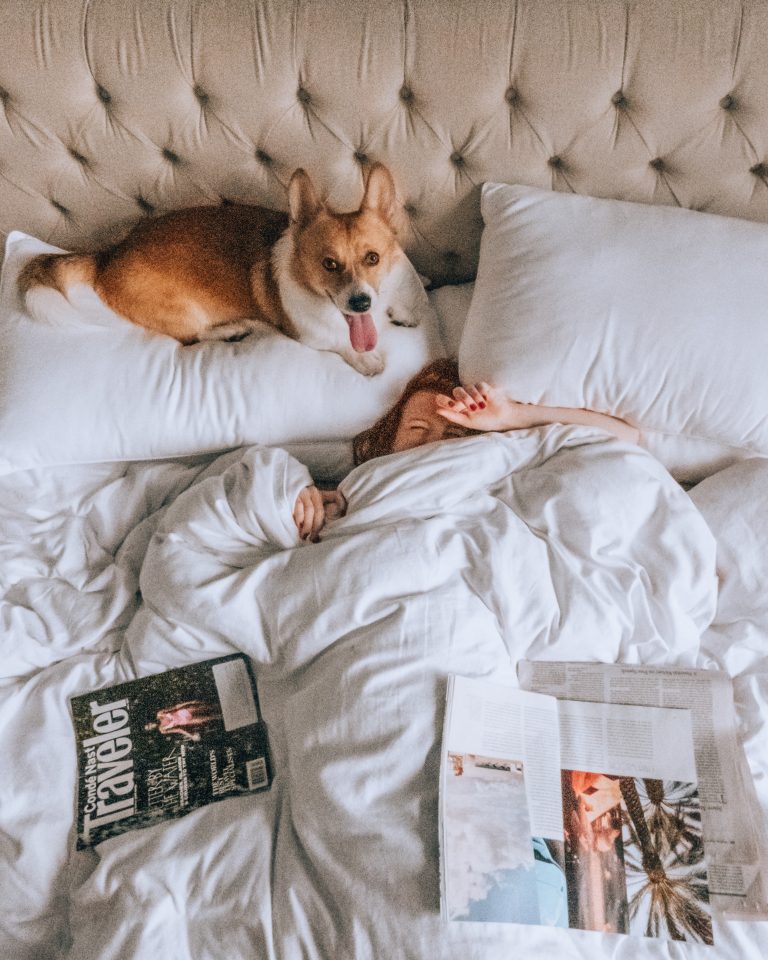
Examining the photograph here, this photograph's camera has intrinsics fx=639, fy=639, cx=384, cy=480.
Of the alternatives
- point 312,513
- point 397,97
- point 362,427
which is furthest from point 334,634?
point 397,97

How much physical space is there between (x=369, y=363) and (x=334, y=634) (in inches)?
23.8

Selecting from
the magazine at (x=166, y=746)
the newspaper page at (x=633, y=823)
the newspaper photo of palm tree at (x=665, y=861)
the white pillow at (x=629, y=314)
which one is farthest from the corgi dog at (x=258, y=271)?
the newspaper photo of palm tree at (x=665, y=861)

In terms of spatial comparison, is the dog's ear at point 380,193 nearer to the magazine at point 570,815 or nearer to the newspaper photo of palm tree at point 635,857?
the magazine at point 570,815

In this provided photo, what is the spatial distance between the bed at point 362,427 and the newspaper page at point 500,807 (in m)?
0.04

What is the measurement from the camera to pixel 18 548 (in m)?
1.35

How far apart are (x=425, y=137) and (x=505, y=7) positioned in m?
0.25

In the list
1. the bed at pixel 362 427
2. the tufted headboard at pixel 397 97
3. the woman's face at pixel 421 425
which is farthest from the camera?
the woman's face at pixel 421 425

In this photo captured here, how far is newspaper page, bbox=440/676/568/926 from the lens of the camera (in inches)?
35.7

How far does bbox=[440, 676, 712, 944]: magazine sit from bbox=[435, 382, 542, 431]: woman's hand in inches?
20.8

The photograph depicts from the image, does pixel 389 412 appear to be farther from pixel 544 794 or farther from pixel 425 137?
pixel 544 794

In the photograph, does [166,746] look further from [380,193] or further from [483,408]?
[380,193]

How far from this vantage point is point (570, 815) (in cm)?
102

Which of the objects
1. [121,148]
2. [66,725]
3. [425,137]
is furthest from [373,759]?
[121,148]

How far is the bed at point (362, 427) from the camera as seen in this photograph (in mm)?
1010
